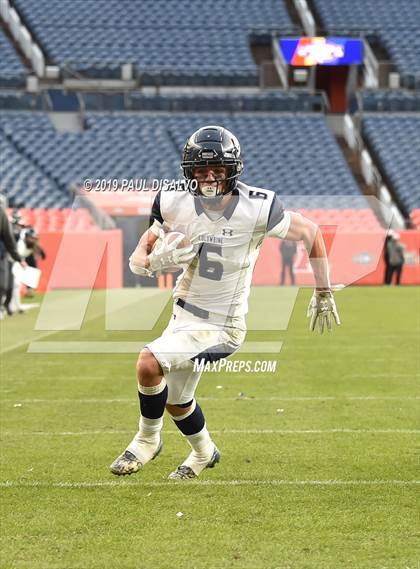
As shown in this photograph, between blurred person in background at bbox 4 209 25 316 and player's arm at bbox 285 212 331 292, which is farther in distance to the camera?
blurred person in background at bbox 4 209 25 316

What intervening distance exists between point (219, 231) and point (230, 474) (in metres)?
1.32

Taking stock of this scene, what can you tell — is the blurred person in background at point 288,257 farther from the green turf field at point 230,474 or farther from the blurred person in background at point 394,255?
the green turf field at point 230,474

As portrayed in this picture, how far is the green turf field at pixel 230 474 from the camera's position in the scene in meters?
4.21

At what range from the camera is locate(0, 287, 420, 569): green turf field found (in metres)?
4.21

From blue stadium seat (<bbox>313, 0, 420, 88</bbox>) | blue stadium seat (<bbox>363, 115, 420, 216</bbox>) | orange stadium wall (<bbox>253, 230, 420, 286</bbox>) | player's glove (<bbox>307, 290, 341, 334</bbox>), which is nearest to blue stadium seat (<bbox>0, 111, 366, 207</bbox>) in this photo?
blue stadium seat (<bbox>363, 115, 420, 216</bbox>)

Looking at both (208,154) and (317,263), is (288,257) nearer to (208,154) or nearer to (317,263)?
(317,263)

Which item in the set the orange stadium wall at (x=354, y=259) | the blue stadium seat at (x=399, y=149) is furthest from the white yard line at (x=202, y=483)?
the blue stadium seat at (x=399, y=149)

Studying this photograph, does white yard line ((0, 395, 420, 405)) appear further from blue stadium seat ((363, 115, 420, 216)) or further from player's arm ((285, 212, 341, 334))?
blue stadium seat ((363, 115, 420, 216))

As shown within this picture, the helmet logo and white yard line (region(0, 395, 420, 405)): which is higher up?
the helmet logo

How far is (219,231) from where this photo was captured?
536cm

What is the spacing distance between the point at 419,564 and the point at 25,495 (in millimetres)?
2071

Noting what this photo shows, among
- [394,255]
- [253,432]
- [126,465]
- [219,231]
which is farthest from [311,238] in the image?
[394,255]

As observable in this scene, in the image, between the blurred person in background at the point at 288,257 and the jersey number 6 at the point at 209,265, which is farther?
the blurred person in background at the point at 288,257

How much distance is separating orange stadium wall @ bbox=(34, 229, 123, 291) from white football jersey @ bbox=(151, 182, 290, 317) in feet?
59.8
